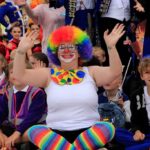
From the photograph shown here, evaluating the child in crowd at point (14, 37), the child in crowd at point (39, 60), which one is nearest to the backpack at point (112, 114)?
the child in crowd at point (39, 60)

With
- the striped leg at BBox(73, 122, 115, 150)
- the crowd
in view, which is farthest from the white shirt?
the striped leg at BBox(73, 122, 115, 150)

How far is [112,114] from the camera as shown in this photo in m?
5.45

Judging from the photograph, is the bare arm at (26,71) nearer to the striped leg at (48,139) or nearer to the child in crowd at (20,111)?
the striped leg at (48,139)

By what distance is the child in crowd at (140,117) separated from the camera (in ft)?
16.3

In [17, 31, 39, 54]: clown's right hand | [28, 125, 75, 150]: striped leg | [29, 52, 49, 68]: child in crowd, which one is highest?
[17, 31, 39, 54]: clown's right hand

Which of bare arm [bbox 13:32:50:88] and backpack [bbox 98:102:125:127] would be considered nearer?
bare arm [bbox 13:32:50:88]

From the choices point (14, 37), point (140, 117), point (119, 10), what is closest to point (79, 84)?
point (140, 117)

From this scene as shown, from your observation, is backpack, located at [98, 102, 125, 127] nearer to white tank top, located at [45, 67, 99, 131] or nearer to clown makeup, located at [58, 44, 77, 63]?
white tank top, located at [45, 67, 99, 131]

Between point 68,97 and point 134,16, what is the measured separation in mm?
2678

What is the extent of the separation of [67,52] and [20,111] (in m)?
1.11

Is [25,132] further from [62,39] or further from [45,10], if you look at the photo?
[45,10]

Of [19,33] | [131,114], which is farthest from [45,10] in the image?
[131,114]

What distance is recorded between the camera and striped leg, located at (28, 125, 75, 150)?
4445mm

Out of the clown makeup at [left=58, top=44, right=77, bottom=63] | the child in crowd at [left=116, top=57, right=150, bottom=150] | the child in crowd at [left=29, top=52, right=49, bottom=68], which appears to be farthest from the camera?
the child in crowd at [left=29, top=52, right=49, bottom=68]
